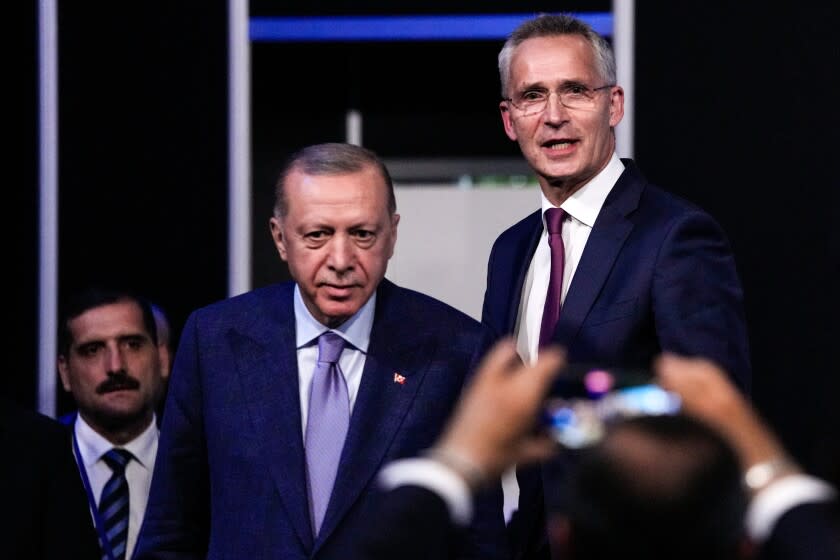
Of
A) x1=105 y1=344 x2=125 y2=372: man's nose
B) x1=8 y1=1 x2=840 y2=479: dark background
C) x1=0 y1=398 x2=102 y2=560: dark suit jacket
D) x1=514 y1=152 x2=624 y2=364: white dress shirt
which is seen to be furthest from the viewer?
x1=8 y1=1 x2=840 y2=479: dark background

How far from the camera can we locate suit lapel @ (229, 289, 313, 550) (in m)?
2.59

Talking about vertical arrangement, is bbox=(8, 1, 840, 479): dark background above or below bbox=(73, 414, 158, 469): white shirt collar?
above

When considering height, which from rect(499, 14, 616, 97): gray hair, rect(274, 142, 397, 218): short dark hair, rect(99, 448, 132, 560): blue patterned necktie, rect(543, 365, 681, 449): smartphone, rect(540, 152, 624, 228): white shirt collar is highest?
rect(499, 14, 616, 97): gray hair

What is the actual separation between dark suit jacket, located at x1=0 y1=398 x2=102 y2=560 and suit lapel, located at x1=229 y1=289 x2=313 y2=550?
917 millimetres

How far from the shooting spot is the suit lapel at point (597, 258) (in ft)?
9.41

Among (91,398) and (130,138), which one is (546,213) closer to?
(91,398)

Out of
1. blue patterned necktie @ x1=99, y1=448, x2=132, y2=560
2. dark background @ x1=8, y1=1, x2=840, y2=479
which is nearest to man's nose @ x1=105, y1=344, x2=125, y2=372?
blue patterned necktie @ x1=99, y1=448, x2=132, y2=560

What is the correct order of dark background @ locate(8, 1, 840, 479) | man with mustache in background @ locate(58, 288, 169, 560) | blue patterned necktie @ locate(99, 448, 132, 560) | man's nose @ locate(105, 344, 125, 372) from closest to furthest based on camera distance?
blue patterned necktie @ locate(99, 448, 132, 560), man with mustache in background @ locate(58, 288, 169, 560), man's nose @ locate(105, 344, 125, 372), dark background @ locate(8, 1, 840, 479)

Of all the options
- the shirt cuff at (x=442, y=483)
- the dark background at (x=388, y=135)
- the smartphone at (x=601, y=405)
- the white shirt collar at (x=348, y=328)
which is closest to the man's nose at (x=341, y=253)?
the white shirt collar at (x=348, y=328)

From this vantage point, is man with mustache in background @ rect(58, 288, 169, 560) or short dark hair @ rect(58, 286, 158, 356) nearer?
man with mustache in background @ rect(58, 288, 169, 560)

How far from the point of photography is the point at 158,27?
477cm

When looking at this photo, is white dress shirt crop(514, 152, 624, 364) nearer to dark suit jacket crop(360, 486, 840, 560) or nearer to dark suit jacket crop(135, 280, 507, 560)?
dark suit jacket crop(135, 280, 507, 560)

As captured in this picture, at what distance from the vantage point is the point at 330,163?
274cm

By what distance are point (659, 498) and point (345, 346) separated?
151cm
